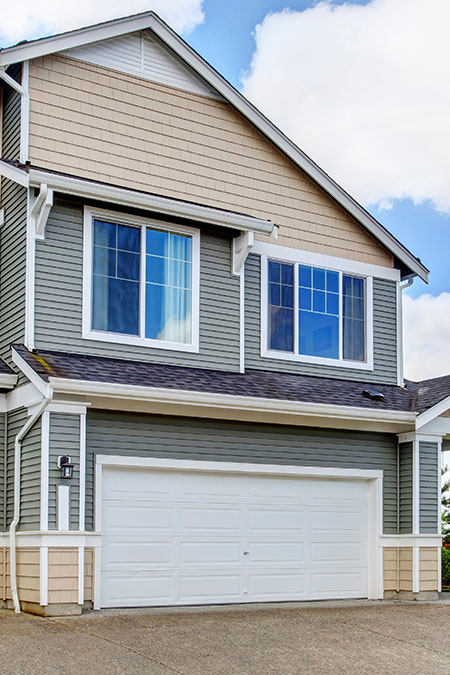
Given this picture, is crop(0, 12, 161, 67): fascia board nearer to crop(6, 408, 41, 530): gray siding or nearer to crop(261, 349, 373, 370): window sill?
crop(6, 408, 41, 530): gray siding

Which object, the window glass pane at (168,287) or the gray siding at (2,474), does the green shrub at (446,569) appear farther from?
the gray siding at (2,474)

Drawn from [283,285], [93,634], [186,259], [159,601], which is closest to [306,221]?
[283,285]

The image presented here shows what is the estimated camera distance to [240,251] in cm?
1359

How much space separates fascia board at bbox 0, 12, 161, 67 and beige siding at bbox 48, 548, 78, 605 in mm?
6491

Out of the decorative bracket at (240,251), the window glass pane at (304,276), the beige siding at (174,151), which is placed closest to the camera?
the beige siding at (174,151)

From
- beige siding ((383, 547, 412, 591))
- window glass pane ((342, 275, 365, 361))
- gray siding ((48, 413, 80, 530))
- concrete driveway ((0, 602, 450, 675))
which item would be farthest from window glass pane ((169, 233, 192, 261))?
beige siding ((383, 547, 412, 591))

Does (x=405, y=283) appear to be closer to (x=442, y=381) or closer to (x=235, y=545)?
(x=442, y=381)

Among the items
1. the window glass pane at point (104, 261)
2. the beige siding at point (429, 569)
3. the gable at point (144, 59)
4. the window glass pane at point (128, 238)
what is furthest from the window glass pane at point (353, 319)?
the window glass pane at point (104, 261)

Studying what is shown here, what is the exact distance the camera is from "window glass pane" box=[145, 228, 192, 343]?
1293 centimetres

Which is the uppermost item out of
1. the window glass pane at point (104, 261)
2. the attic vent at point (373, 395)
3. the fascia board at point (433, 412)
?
the window glass pane at point (104, 261)

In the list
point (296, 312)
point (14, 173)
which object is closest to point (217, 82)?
point (296, 312)

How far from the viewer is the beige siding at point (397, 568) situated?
13.7 metres

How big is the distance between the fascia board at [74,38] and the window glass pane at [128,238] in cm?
260

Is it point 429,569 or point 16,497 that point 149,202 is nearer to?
point 16,497
